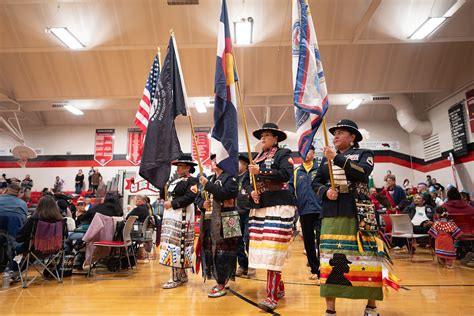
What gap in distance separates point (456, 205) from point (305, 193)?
3.13 meters

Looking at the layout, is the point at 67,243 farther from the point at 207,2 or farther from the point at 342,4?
the point at 342,4

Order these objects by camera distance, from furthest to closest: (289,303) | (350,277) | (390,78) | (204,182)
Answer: (390,78) → (204,182) → (289,303) → (350,277)

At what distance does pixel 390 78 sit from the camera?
11.4 m

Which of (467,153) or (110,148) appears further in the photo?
(110,148)

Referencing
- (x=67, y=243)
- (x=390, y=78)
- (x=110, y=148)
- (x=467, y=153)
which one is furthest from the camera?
(x=110, y=148)

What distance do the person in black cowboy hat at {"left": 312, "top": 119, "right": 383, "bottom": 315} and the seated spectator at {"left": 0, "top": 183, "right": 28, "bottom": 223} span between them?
4503 millimetres

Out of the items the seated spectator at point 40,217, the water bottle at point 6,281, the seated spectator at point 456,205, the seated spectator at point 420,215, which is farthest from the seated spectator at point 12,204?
the seated spectator at point 420,215

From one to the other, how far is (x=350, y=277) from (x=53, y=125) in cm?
1657

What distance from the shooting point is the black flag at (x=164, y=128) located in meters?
3.86

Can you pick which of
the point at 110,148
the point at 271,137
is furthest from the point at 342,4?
the point at 110,148

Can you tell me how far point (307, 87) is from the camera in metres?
2.72

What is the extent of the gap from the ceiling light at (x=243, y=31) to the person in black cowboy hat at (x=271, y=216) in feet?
18.7

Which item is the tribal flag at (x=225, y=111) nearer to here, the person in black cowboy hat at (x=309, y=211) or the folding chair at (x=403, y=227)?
the person in black cowboy hat at (x=309, y=211)

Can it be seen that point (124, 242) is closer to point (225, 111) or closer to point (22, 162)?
point (225, 111)
